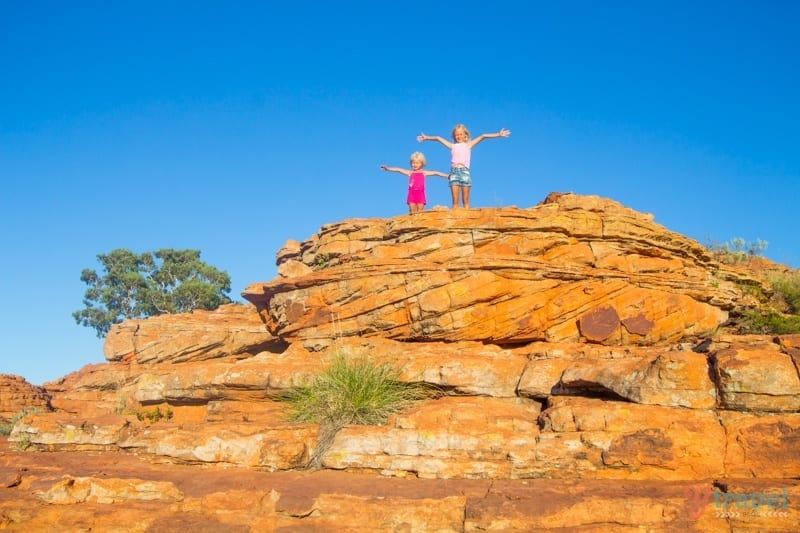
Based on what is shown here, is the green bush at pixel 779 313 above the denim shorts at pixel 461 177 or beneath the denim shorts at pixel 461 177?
beneath

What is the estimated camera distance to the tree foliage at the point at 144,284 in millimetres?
41375

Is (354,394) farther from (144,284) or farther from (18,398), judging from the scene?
(144,284)

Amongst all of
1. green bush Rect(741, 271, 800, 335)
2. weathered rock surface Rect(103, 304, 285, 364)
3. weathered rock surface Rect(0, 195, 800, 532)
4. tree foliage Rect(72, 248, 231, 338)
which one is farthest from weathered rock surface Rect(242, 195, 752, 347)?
tree foliage Rect(72, 248, 231, 338)

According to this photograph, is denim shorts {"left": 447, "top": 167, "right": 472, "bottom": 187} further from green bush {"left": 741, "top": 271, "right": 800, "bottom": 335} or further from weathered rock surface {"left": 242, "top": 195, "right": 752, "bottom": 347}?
green bush {"left": 741, "top": 271, "right": 800, "bottom": 335}

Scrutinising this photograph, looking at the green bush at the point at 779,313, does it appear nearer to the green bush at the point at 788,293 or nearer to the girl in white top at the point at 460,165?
the green bush at the point at 788,293

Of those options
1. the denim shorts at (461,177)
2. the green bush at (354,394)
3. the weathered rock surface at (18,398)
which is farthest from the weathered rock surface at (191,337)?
the denim shorts at (461,177)

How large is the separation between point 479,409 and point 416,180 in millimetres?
7307

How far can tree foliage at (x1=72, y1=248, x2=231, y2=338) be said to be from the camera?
41375 millimetres

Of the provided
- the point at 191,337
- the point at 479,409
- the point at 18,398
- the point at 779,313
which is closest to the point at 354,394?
the point at 479,409

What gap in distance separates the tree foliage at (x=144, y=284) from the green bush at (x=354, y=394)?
31012 mm

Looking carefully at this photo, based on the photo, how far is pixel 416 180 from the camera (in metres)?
16.1

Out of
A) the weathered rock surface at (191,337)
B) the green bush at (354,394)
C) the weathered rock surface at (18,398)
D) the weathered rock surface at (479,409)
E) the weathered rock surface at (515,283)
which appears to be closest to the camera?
the weathered rock surface at (479,409)

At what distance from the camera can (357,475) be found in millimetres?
9547

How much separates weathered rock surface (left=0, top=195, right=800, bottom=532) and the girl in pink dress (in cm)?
114
